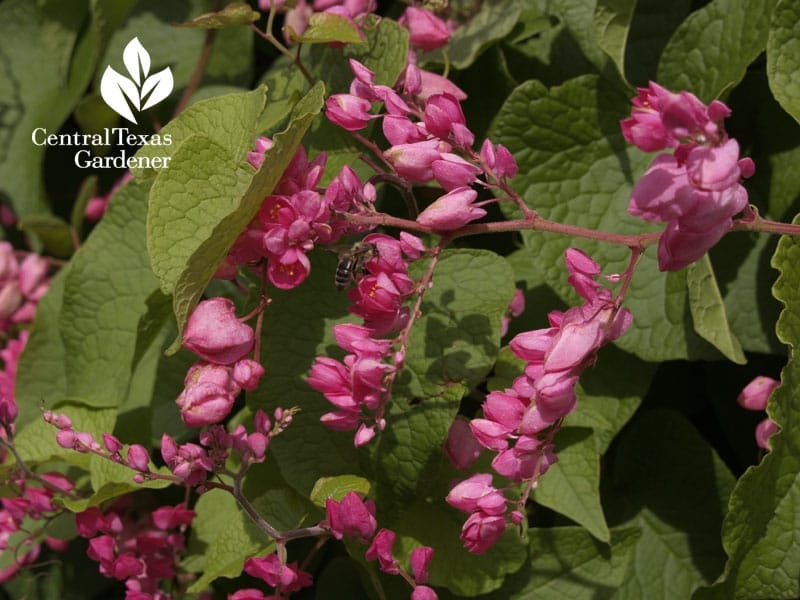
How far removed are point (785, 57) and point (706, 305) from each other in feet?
0.77

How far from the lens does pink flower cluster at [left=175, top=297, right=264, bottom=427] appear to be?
76 cm

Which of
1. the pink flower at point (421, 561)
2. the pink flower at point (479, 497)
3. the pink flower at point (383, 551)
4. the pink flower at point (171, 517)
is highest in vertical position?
the pink flower at point (479, 497)

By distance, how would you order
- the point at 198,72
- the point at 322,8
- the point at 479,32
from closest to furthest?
the point at 479,32
the point at 322,8
the point at 198,72

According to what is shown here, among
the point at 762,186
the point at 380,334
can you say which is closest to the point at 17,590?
the point at 380,334

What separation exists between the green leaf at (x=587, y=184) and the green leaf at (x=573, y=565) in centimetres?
18

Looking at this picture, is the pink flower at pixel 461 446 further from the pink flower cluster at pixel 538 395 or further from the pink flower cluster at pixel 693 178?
the pink flower cluster at pixel 693 178

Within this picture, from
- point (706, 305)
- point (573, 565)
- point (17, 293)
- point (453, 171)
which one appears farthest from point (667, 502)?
point (17, 293)

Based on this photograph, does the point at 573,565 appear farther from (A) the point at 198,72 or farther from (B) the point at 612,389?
(A) the point at 198,72

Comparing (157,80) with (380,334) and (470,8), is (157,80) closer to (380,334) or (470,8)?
(470,8)

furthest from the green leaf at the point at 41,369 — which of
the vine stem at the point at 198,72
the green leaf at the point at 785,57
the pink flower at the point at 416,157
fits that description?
the green leaf at the point at 785,57

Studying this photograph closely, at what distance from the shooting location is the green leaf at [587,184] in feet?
3.00

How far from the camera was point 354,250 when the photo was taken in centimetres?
77

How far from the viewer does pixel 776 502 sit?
0.82 m

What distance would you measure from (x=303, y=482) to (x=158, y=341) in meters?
0.31
